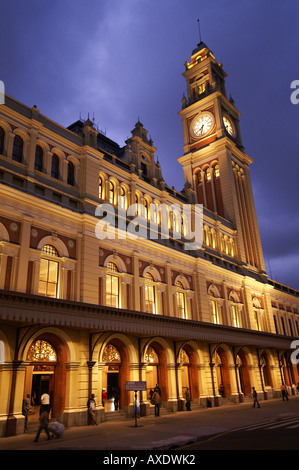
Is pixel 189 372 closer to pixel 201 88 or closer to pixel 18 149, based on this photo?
pixel 18 149

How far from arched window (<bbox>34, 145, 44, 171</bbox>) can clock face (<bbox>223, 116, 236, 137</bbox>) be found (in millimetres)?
30660

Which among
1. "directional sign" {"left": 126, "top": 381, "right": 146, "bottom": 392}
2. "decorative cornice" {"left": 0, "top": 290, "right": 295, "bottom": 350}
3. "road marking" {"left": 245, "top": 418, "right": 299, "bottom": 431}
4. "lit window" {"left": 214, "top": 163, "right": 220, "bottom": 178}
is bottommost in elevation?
"road marking" {"left": 245, "top": 418, "right": 299, "bottom": 431}

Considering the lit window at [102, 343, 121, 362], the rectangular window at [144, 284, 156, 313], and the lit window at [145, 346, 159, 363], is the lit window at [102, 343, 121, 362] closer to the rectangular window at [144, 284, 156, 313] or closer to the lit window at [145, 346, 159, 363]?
the lit window at [145, 346, 159, 363]

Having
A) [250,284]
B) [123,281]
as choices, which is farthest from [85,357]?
[250,284]

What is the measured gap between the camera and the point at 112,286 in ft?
78.5

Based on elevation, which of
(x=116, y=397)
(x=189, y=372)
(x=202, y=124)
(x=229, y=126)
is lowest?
(x=116, y=397)

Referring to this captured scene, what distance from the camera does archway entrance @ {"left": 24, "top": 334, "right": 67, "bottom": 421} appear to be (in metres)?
18.7

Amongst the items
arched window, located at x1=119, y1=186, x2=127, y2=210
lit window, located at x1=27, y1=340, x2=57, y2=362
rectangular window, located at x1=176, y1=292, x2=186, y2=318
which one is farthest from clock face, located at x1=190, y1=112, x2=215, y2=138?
lit window, located at x1=27, y1=340, x2=57, y2=362

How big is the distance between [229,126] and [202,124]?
12.5ft

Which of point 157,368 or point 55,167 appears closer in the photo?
point 55,167

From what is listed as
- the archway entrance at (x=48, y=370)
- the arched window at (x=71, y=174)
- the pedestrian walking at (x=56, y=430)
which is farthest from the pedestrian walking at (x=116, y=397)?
the arched window at (x=71, y=174)

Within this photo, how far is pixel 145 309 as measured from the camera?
2550 centimetres

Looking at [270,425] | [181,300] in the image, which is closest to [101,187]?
[181,300]

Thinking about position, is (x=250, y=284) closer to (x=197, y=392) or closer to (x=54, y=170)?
(x=197, y=392)
